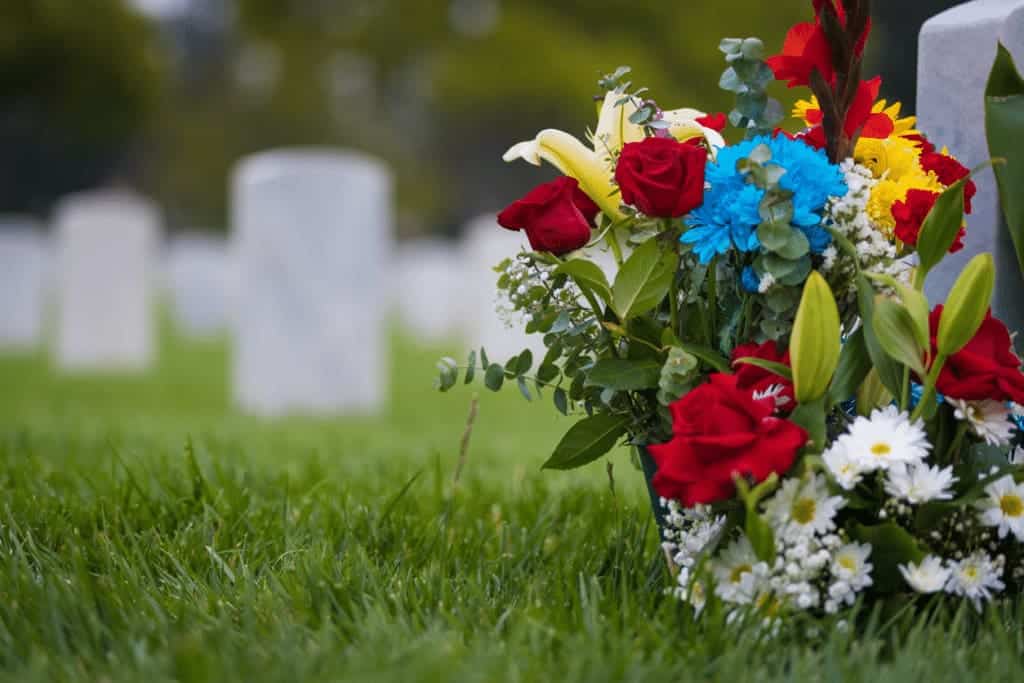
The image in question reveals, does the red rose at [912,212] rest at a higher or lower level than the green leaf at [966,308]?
higher

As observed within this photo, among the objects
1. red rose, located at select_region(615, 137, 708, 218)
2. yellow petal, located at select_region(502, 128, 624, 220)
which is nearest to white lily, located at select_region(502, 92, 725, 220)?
yellow petal, located at select_region(502, 128, 624, 220)

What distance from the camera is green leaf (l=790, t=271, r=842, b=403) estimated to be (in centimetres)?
127

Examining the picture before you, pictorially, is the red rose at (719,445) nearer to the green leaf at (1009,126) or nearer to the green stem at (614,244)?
the green stem at (614,244)

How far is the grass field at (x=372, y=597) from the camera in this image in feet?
3.80

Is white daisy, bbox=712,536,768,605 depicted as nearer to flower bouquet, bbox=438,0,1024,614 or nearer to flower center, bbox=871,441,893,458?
flower bouquet, bbox=438,0,1024,614

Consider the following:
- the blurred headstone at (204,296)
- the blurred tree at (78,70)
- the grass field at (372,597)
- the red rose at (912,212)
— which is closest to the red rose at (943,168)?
the red rose at (912,212)

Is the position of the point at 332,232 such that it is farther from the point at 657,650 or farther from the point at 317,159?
the point at 657,650

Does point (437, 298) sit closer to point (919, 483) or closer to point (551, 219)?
point (551, 219)

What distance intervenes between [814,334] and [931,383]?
15 cm

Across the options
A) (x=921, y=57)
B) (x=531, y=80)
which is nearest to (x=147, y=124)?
(x=531, y=80)

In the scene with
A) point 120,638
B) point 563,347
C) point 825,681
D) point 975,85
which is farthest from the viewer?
point 975,85

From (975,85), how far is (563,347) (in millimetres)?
865

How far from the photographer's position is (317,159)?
522 centimetres

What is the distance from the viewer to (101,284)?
785 centimetres
